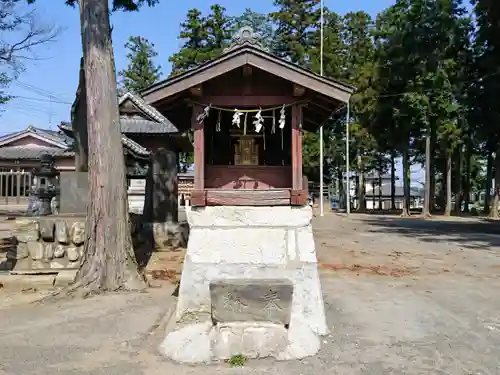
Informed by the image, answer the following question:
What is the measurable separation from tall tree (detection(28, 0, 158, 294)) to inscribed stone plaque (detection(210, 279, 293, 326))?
3.66 m

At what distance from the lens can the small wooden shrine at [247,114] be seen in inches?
346

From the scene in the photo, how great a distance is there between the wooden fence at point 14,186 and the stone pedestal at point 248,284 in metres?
29.5

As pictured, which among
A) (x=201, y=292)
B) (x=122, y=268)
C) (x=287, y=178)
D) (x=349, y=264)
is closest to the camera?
(x=201, y=292)

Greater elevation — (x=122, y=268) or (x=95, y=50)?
(x=95, y=50)

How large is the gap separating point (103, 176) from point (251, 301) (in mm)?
4338

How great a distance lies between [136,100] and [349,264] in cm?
1441

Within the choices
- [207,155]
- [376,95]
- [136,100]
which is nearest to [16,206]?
[136,100]

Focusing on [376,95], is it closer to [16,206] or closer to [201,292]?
[16,206]

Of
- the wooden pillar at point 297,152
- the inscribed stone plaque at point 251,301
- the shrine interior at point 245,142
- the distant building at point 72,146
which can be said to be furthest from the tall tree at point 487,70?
the inscribed stone plaque at point 251,301

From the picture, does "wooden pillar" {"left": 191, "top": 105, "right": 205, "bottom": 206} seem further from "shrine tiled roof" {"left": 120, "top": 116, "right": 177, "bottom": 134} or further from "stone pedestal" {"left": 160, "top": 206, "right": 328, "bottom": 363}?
"shrine tiled roof" {"left": 120, "top": 116, "right": 177, "bottom": 134}

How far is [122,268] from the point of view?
9094 mm

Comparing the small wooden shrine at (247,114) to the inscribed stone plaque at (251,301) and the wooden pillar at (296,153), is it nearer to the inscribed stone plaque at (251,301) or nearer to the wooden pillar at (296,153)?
the wooden pillar at (296,153)

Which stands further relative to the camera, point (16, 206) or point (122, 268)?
point (16, 206)

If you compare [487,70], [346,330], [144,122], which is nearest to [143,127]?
[144,122]
